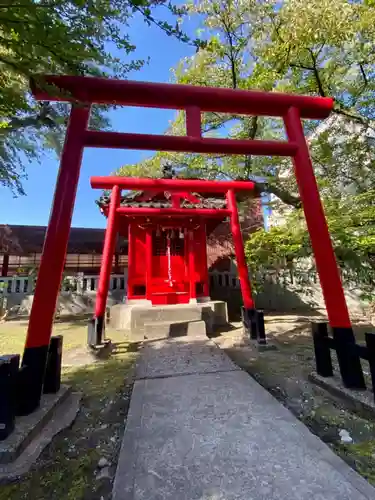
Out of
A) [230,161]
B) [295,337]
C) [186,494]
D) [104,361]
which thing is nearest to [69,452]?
[186,494]

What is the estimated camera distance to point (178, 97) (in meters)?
3.35

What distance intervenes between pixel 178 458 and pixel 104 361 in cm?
347

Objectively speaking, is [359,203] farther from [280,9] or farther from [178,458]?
[178,458]

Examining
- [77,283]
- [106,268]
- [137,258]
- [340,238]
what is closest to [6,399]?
[106,268]

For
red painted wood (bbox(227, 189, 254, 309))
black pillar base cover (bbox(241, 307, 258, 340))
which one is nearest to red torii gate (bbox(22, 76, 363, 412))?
black pillar base cover (bbox(241, 307, 258, 340))

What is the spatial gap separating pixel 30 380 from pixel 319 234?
3580mm

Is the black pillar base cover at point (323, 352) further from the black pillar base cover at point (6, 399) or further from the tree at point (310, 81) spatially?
the black pillar base cover at point (6, 399)

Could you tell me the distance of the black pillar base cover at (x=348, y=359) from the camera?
2891mm

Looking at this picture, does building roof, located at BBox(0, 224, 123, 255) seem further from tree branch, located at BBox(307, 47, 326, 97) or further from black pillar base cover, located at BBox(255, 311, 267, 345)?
tree branch, located at BBox(307, 47, 326, 97)

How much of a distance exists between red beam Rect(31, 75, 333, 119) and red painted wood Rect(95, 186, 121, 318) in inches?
121

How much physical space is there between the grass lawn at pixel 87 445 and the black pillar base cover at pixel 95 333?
1.84 feet

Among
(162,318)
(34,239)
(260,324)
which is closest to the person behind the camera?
(260,324)

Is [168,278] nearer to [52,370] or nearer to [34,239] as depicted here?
[52,370]

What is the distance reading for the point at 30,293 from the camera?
1134 cm
